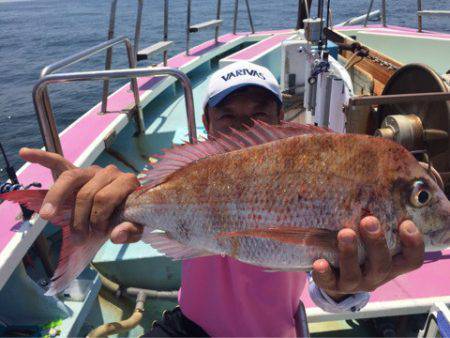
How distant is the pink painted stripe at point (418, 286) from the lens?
6.51 feet

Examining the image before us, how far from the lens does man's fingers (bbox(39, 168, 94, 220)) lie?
1.14 meters

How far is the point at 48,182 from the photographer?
238 centimetres

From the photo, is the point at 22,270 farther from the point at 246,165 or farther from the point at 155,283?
the point at 246,165

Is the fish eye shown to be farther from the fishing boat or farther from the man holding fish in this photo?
the fishing boat

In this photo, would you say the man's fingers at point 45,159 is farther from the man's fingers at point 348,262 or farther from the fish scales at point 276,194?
the man's fingers at point 348,262

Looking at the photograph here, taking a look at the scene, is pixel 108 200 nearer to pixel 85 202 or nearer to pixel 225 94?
pixel 85 202

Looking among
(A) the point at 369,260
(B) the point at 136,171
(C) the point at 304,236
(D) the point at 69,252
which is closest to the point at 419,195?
(A) the point at 369,260

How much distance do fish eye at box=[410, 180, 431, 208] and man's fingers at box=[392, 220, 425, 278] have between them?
2.6 inches

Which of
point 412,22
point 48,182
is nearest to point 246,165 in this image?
point 48,182

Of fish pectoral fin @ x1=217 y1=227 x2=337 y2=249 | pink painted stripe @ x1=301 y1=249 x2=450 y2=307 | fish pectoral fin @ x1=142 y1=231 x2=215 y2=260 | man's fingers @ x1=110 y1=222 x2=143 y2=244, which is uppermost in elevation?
fish pectoral fin @ x1=217 y1=227 x2=337 y2=249

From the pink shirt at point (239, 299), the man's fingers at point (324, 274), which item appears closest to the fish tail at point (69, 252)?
the pink shirt at point (239, 299)

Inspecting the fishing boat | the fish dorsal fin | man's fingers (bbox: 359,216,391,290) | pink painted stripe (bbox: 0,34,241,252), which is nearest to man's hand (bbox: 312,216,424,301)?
man's fingers (bbox: 359,216,391,290)

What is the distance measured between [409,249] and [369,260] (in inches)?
4.9

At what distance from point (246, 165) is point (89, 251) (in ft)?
2.09
